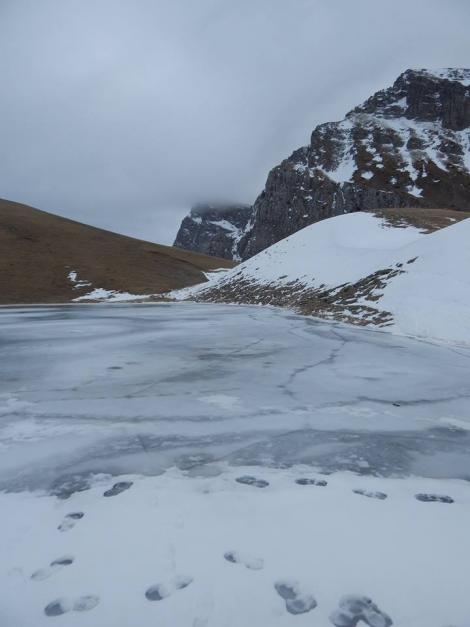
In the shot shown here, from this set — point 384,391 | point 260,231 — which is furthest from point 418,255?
point 260,231

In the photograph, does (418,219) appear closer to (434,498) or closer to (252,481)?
(434,498)

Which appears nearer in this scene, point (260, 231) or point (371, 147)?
point (371, 147)

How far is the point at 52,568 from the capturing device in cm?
199

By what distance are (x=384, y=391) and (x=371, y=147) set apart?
352ft

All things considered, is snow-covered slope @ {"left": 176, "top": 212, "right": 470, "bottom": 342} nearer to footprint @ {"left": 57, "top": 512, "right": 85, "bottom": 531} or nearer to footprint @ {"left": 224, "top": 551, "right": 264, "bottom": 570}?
footprint @ {"left": 224, "top": 551, "right": 264, "bottom": 570}

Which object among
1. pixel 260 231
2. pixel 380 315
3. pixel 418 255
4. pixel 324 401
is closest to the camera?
pixel 324 401

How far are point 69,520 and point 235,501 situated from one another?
37.4 inches

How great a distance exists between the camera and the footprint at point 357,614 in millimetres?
1688

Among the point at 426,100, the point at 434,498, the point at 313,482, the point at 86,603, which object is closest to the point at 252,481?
the point at 313,482

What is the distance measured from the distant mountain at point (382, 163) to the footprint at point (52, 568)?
278ft

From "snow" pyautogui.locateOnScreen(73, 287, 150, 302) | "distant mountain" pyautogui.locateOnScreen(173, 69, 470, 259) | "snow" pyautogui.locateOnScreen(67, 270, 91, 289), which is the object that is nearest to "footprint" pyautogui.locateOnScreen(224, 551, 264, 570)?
"snow" pyautogui.locateOnScreen(73, 287, 150, 302)

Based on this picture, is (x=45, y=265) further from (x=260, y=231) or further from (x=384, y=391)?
(x=260, y=231)

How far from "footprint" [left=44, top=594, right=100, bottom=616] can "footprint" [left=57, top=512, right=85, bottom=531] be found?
54 cm

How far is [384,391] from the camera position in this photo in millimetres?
5004
